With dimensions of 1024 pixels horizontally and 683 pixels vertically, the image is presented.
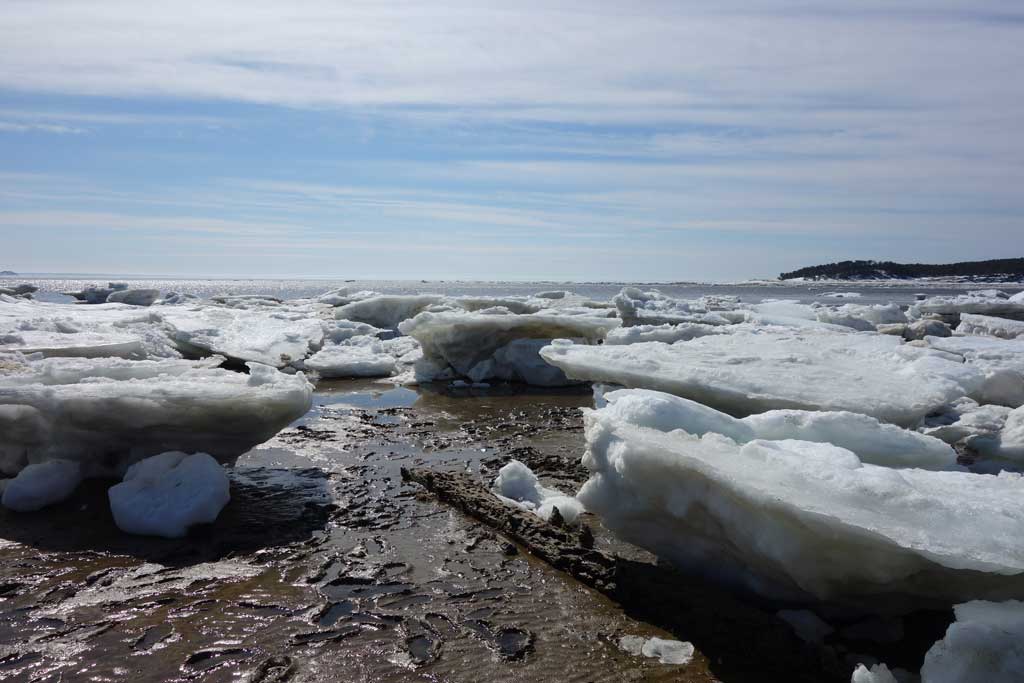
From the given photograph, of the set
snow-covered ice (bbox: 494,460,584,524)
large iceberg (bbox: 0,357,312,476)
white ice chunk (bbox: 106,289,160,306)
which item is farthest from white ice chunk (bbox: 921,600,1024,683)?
white ice chunk (bbox: 106,289,160,306)

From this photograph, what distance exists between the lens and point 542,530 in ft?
13.7

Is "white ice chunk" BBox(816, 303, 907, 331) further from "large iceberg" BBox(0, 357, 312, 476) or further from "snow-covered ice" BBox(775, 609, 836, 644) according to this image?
"snow-covered ice" BBox(775, 609, 836, 644)

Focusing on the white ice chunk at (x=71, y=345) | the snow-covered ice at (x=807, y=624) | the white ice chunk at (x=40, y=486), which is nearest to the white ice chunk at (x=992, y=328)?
the snow-covered ice at (x=807, y=624)

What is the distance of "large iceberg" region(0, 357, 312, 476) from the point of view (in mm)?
4852

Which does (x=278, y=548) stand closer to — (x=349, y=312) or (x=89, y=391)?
(x=89, y=391)

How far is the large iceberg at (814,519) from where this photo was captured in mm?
2523

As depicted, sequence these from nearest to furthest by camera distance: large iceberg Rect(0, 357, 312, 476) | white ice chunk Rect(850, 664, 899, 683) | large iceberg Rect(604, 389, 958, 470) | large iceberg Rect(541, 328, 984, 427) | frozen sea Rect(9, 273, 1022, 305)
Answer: white ice chunk Rect(850, 664, 899, 683) → large iceberg Rect(604, 389, 958, 470) → large iceberg Rect(0, 357, 312, 476) → large iceberg Rect(541, 328, 984, 427) → frozen sea Rect(9, 273, 1022, 305)

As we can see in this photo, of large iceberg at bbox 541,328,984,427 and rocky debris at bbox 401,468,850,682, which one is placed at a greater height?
large iceberg at bbox 541,328,984,427

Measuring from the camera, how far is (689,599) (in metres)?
3.25

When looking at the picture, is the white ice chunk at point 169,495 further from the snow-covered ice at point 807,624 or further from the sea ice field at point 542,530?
the snow-covered ice at point 807,624

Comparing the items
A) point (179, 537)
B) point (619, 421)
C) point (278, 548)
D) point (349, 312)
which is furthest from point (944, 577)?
point (349, 312)

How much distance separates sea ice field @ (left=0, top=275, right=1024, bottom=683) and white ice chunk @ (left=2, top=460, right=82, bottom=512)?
2 centimetres

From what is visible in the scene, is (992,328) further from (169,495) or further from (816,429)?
(169,495)

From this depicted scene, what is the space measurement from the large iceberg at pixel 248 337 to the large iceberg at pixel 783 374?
21.7 feet
